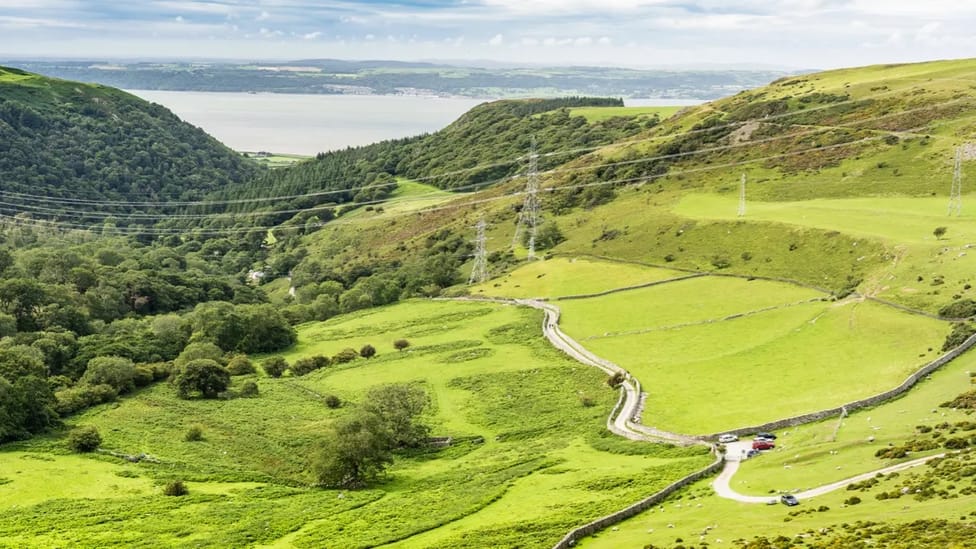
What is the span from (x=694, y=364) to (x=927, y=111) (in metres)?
80.3

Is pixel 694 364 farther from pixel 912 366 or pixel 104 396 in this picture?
pixel 104 396

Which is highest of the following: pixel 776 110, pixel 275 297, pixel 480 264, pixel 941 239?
pixel 776 110

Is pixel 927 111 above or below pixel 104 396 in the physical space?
above

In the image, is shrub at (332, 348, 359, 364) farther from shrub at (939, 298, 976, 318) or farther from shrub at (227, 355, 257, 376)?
shrub at (939, 298, 976, 318)

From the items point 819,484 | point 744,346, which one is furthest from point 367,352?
point 819,484

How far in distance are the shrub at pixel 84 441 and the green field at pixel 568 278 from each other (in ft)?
167

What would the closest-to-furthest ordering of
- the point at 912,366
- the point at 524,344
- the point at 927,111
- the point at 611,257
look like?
1. the point at 912,366
2. the point at 524,344
3. the point at 611,257
4. the point at 927,111

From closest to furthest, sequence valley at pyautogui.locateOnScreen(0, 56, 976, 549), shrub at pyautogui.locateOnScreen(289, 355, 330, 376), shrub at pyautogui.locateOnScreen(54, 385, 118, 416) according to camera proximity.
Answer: valley at pyautogui.locateOnScreen(0, 56, 976, 549), shrub at pyautogui.locateOnScreen(54, 385, 118, 416), shrub at pyautogui.locateOnScreen(289, 355, 330, 376)

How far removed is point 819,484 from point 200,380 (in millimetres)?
54546

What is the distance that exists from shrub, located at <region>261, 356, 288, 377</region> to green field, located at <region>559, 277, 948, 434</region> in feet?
89.1

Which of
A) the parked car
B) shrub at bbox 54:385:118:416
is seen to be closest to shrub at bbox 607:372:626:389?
the parked car

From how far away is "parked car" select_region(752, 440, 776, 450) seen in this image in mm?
52594

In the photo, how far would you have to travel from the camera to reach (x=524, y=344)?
86.0m

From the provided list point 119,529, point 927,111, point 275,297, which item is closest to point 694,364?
point 119,529
